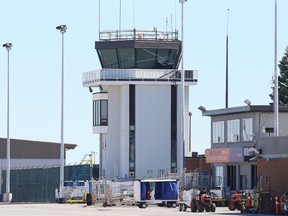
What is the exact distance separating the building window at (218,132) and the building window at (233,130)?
1080mm

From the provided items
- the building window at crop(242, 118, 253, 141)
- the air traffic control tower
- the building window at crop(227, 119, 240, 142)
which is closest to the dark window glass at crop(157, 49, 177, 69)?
the air traffic control tower

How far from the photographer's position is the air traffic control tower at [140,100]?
99250 millimetres

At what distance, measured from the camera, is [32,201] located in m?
107

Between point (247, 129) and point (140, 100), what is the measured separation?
17.3m

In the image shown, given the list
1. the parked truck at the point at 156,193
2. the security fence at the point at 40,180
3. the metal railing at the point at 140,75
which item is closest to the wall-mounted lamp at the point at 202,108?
the metal railing at the point at 140,75

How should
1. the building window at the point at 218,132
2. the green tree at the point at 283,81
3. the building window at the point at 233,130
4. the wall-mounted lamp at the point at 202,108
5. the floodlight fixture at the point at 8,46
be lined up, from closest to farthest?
the building window at the point at 233,130
the building window at the point at 218,132
the wall-mounted lamp at the point at 202,108
the floodlight fixture at the point at 8,46
the green tree at the point at 283,81

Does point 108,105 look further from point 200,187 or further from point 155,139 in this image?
point 200,187

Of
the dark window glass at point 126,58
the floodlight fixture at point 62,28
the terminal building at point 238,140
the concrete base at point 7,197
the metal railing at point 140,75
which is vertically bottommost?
the concrete base at point 7,197

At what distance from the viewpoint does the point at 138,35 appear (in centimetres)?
9944

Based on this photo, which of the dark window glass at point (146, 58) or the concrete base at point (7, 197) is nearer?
the dark window glass at point (146, 58)

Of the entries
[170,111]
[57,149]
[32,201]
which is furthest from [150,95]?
[57,149]

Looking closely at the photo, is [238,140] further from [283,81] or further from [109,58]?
[283,81]

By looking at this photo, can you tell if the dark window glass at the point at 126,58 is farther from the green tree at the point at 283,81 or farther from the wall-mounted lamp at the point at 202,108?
the green tree at the point at 283,81

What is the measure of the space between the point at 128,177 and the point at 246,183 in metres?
17.7
